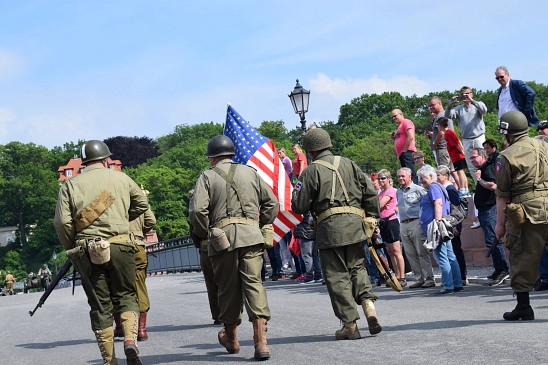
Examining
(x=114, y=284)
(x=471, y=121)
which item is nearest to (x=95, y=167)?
(x=114, y=284)

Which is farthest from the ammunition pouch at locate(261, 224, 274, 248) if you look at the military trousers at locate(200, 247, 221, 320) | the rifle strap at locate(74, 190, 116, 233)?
the military trousers at locate(200, 247, 221, 320)

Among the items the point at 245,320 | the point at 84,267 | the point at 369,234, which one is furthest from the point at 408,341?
the point at 245,320

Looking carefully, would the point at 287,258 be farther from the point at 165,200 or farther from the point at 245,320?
the point at 165,200

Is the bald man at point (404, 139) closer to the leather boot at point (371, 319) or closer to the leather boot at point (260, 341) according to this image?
the leather boot at point (371, 319)

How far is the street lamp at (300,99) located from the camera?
74.3 feet

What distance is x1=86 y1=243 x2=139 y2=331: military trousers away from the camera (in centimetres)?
791

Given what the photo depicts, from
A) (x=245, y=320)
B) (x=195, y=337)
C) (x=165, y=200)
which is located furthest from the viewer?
(x=165, y=200)

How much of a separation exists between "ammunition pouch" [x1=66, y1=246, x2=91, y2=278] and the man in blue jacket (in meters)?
9.70

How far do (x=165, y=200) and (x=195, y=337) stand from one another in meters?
89.4

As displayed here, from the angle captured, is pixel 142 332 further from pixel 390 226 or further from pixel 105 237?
pixel 390 226

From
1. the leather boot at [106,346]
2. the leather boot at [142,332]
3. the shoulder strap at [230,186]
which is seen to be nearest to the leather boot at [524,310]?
the shoulder strap at [230,186]

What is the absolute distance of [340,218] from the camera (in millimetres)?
8883

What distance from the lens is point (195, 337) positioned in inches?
407

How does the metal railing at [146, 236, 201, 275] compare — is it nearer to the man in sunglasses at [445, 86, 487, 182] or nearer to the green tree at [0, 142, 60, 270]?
the man in sunglasses at [445, 86, 487, 182]
